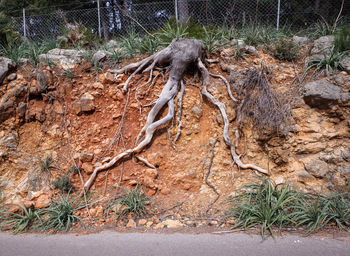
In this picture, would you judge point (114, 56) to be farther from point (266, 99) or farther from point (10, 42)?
point (266, 99)

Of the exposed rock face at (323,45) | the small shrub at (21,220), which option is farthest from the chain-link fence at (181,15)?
the small shrub at (21,220)

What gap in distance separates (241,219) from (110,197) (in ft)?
6.80

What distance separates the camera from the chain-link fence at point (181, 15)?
7594 millimetres

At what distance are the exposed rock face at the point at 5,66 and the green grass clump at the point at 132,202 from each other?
350 cm

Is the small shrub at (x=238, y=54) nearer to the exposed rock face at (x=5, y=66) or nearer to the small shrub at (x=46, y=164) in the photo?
the small shrub at (x=46, y=164)

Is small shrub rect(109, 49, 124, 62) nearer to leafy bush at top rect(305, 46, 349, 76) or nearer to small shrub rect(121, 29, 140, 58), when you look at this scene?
small shrub rect(121, 29, 140, 58)

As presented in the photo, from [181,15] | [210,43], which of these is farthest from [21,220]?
[181,15]

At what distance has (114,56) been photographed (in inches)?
216

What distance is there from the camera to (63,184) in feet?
13.4

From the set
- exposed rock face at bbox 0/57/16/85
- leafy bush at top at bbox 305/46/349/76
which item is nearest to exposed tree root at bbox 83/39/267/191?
leafy bush at top at bbox 305/46/349/76

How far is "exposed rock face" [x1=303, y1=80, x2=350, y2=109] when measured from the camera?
14.2ft

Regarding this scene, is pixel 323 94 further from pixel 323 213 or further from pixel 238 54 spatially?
pixel 323 213

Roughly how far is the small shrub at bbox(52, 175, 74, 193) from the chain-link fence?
16.8 feet

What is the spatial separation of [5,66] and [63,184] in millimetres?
2868
